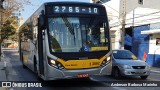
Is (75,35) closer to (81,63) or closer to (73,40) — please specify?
(73,40)

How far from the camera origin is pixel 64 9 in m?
12.1

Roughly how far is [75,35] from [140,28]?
23866 mm

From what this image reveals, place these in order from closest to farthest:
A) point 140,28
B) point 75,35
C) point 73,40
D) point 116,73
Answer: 1. point 73,40
2. point 75,35
3. point 116,73
4. point 140,28

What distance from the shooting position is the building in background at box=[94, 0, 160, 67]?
3141 cm

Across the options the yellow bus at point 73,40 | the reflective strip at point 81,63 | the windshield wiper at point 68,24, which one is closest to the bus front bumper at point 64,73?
the yellow bus at point 73,40

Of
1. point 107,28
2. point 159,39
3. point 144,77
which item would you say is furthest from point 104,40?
point 159,39

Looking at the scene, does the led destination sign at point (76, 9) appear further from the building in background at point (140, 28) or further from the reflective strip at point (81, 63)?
the building in background at point (140, 28)

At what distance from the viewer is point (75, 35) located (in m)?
11.9

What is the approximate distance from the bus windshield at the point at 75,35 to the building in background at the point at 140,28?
702 inches

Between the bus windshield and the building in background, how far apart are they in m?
17.8

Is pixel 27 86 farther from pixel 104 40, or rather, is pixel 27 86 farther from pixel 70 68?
pixel 104 40

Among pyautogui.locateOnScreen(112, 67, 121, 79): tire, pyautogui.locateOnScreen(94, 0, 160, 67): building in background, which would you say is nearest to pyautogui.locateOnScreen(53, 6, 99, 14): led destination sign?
pyautogui.locateOnScreen(112, 67, 121, 79): tire

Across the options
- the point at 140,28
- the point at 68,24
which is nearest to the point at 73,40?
the point at 68,24

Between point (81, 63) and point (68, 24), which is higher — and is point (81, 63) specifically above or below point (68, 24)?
below
